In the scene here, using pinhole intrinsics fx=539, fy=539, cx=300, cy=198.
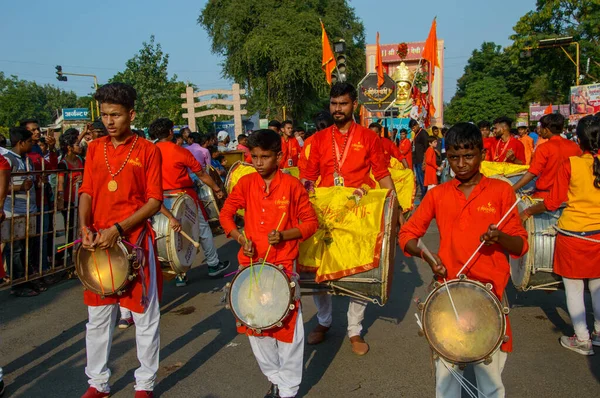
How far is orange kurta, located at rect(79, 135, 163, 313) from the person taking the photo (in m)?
3.80

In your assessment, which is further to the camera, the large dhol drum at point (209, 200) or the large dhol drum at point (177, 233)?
the large dhol drum at point (209, 200)

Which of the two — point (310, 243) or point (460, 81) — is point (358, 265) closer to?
point (310, 243)

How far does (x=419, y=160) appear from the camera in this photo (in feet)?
51.9

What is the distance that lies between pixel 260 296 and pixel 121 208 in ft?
3.90

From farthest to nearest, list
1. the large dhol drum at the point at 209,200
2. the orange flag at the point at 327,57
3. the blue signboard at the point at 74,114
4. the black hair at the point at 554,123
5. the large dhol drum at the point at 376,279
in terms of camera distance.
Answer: the blue signboard at the point at 74,114
the orange flag at the point at 327,57
the large dhol drum at the point at 209,200
the black hair at the point at 554,123
the large dhol drum at the point at 376,279

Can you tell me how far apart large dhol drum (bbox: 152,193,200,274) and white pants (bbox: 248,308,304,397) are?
2524 mm

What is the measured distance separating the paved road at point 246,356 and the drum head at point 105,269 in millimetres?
949

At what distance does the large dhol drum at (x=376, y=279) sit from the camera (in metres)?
4.13

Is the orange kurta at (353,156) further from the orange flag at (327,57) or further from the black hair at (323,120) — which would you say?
the orange flag at (327,57)

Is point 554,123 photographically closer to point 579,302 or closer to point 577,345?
point 579,302

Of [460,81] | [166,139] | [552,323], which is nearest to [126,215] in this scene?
[166,139]

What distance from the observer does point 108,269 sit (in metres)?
3.77

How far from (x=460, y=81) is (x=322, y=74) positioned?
61159 millimetres

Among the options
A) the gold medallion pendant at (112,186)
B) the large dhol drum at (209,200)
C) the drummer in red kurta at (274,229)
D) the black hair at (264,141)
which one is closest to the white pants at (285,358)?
the drummer in red kurta at (274,229)
